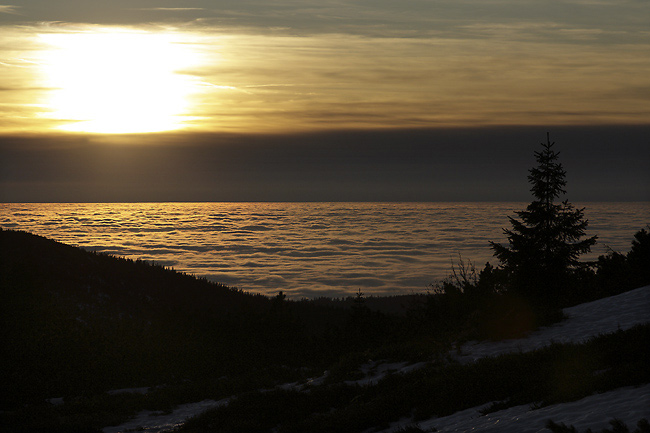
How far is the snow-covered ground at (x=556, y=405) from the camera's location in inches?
315

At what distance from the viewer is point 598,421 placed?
7.64 m

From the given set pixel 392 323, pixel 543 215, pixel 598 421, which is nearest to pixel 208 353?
pixel 392 323

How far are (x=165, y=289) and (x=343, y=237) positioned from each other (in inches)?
3572

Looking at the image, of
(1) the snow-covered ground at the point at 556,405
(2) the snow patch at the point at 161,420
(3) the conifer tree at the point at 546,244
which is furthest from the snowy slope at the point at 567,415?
(3) the conifer tree at the point at 546,244

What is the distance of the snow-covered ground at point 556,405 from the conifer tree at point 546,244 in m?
10.8

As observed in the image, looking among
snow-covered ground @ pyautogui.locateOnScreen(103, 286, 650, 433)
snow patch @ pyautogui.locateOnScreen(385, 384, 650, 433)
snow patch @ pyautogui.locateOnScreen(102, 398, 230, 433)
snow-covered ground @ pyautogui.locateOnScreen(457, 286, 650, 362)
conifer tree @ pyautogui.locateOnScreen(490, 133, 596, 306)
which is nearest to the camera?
snow patch @ pyautogui.locateOnScreen(385, 384, 650, 433)

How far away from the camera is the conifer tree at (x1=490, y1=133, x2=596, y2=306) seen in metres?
29.4

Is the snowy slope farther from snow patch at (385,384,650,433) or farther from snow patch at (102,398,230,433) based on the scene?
snow patch at (102,398,230,433)

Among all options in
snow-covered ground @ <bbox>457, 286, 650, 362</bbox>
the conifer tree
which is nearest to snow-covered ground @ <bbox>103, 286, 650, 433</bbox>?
snow-covered ground @ <bbox>457, 286, 650, 362</bbox>

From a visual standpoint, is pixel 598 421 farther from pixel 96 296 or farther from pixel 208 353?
pixel 96 296

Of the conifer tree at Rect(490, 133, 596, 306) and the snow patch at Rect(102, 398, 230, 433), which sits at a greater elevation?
the conifer tree at Rect(490, 133, 596, 306)

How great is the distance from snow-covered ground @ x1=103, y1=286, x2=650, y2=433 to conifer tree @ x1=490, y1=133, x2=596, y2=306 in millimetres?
10754

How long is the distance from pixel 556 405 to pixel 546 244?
22.8 meters

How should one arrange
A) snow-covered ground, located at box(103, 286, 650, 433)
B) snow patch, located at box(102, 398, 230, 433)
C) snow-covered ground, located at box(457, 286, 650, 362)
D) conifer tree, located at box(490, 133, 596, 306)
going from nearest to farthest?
1. snow-covered ground, located at box(103, 286, 650, 433)
2. snow patch, located at box(102, 398, 230, 433)
3. snow-covered ground, located at box(457, 286, 650, 362)
4. conifer tree, located at box(490, 133, 596, 306)
